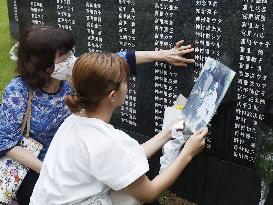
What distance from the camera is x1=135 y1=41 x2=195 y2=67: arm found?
3.60 m

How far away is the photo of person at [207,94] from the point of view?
9.91 ft

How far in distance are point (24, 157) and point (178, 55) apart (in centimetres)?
134

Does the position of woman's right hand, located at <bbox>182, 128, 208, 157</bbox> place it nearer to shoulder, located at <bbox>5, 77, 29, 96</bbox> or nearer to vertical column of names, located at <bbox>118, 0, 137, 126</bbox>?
shoulder, located at <bbox>5, 77, 29, 96</bbox>

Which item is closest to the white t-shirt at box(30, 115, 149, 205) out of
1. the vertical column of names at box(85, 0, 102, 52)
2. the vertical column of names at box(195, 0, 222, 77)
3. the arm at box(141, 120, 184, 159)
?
the arm at box(141, 120, 184, 159)

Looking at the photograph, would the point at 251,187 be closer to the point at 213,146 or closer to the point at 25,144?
the point at 213,146

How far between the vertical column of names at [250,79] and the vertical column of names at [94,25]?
1.51 metres

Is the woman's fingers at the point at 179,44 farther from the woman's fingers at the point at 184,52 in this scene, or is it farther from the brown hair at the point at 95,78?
the brown hair at the point at 95,78

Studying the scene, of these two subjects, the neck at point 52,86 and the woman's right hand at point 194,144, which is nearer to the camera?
the woman's right hand at point 194,144

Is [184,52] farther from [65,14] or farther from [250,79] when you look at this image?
[65,14]

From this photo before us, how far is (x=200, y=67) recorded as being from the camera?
3570 millimetres

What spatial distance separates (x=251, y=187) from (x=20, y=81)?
180cm

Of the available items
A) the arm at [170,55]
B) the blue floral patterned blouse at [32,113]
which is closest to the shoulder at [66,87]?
the blue floral patterned blouse at [32,113]

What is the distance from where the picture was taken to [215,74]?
3146mm

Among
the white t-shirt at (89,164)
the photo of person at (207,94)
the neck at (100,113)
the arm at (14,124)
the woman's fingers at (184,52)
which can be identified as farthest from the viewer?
the woman's fingers at (184,52)
